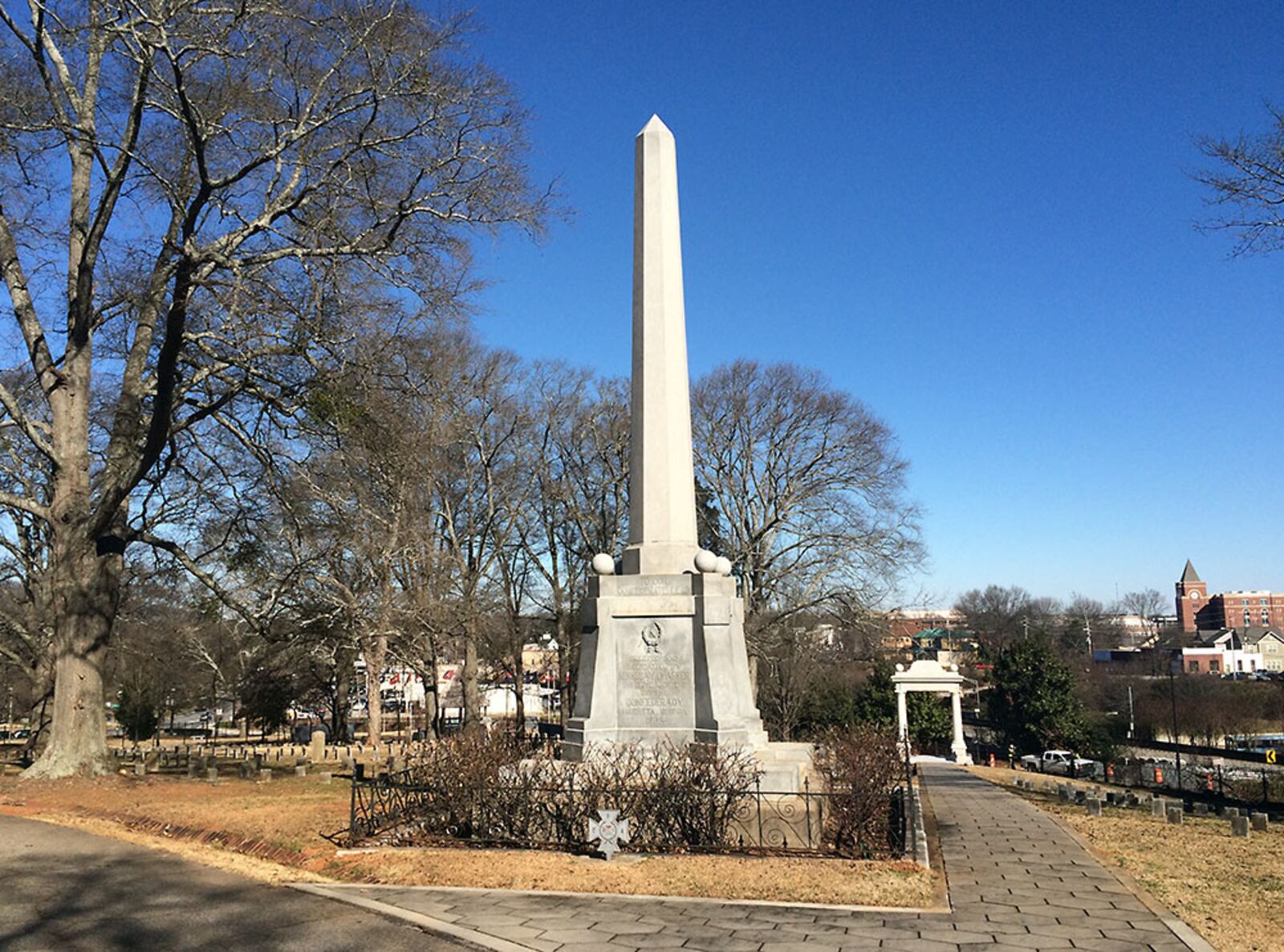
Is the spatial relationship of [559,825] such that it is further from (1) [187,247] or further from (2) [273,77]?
(2) [273,77]

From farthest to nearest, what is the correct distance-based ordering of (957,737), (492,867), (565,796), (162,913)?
(957,737) → (565,796) → (492,867) → (162,913)

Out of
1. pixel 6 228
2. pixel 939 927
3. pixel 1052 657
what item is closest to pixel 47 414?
pixel 6 228

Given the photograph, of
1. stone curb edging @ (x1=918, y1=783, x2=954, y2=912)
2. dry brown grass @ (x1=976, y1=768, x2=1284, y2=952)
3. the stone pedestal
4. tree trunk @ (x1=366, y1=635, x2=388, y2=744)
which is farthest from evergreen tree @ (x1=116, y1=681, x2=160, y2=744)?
dry brown grass @ (x1=976, y1=768, x2=1284, y2=952)

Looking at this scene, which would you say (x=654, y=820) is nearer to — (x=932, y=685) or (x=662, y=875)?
(x=662, y=875)

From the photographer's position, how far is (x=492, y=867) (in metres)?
9.12

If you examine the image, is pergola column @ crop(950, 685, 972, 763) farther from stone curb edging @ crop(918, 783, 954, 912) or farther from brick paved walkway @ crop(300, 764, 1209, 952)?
brick paved walkway @ crop(300, 764, 1209, 952)

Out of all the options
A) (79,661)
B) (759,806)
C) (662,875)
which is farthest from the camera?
(79,661)

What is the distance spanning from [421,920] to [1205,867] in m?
8.30

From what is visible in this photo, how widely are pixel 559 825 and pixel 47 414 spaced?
2076cm

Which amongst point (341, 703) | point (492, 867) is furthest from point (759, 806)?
point (341, 703)

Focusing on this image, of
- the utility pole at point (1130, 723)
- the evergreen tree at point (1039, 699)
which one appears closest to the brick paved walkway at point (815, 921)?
the evergreen tree at point (1039, 699)

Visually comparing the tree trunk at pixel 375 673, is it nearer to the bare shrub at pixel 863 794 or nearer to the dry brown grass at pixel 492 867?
the dry brown grass at pixel 492 867

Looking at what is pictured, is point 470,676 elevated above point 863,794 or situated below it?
above

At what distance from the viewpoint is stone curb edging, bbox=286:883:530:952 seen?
6746 mm
